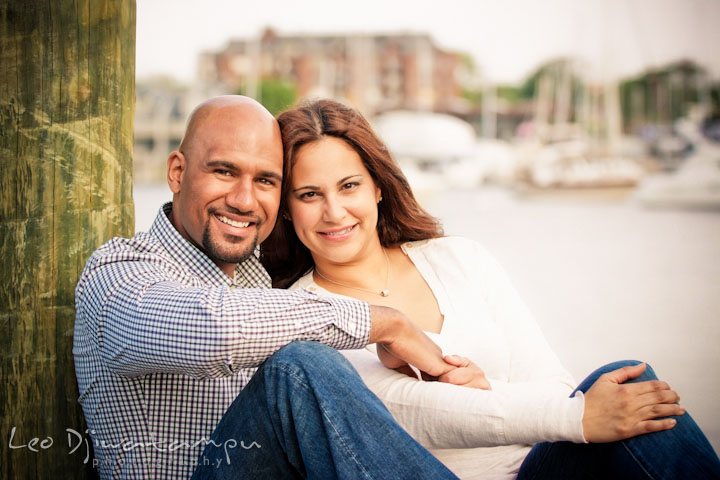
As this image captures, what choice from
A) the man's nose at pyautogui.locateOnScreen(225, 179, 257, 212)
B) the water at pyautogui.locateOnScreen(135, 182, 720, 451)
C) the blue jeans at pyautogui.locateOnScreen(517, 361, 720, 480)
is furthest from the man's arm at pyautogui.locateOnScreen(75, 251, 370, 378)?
the water at pyautogui.locateOnScreen(135, 182, 720, 451)

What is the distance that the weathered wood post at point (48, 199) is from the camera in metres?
2.21

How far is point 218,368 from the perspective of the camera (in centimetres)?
183

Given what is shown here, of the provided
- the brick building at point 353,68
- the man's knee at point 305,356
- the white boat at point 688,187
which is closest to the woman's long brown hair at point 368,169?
the man's knee at point 305,356

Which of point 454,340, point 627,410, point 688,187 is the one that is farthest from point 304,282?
point 688,187

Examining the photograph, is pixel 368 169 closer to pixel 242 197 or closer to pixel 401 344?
pixel 242 197

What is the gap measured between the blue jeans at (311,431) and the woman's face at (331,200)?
3.09ft

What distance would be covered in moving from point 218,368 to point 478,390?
0.78 metres

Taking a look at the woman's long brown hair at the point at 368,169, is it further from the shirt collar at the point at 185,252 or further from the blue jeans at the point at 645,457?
the blue jeans at the point at 645,457

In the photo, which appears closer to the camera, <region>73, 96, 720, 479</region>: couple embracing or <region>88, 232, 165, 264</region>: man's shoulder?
<region>73, 96, 720, 479</region>: couple embracing

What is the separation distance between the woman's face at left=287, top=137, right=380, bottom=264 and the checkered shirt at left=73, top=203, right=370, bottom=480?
557 millimetres

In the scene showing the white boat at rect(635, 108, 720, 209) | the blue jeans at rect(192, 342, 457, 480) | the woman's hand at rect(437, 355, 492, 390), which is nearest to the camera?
the blue jeans at rect(192, 342, 457, 480)

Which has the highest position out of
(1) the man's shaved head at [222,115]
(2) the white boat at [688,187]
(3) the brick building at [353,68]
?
(3) the brick building at [353,68]

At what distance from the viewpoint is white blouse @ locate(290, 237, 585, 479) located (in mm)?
1950

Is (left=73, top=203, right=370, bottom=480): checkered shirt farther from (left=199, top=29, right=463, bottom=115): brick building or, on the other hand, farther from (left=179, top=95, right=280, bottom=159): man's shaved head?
(left=199, top=29, right=463, bottom=115): brick building
